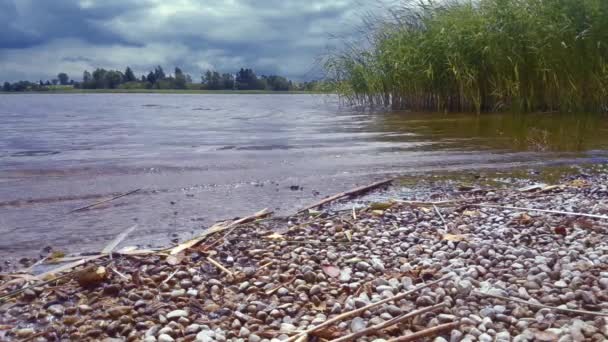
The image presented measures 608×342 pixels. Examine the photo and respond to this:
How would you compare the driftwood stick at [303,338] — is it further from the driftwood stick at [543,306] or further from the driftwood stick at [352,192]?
the driftwood stick at [352,192]

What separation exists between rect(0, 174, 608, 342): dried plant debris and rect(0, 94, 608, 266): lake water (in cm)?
83

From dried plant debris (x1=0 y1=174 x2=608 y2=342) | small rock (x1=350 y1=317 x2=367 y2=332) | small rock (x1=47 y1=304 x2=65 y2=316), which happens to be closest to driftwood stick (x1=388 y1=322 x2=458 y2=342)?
dried plant debris (x1=0 y1=174 x2=608 y2=342)

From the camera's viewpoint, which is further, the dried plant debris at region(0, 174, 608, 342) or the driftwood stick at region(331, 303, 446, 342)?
the dried plant debris at region(0, 174, 608, 342)

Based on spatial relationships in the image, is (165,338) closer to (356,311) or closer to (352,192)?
(356,311)

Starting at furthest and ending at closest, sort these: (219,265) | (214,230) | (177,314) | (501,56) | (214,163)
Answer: (501,56)
(214,163)
(214,230)
(219,265)
(177,314)

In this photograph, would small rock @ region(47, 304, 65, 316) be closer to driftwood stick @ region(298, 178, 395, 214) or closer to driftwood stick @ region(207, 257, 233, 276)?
driftwood stick @ region(207, 257, 233, 276)

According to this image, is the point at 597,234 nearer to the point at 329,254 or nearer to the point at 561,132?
the point at 329,254

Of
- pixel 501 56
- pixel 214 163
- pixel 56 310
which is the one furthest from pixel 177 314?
pixel 501 56

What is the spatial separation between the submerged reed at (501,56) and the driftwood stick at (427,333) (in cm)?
1103

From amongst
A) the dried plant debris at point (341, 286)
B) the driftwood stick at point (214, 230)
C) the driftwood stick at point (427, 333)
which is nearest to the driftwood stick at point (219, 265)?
the dried plant debris at point (341, 286)

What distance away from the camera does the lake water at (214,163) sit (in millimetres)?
4594

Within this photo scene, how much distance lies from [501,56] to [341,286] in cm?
1091

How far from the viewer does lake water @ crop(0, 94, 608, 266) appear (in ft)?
15.1

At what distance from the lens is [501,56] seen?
12500mm
